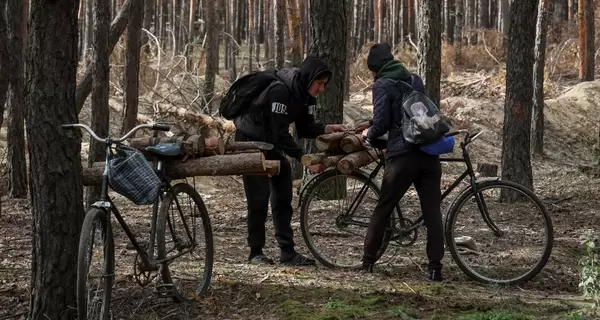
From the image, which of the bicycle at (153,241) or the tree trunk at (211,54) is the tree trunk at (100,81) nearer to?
the bicycle at (153,241)

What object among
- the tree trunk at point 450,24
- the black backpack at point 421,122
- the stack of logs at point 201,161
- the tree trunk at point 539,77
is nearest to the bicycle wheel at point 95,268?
the stack of logs at point 201,161

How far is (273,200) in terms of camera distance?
695 centimetres

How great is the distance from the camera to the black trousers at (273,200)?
22.5 feet

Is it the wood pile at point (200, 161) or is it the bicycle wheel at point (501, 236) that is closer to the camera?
the wood pile at point (200, 161)

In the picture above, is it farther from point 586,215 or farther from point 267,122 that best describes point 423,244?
point 586,215

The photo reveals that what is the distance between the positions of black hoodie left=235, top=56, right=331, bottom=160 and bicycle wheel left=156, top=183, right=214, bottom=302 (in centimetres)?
95

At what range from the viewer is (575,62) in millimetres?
25672

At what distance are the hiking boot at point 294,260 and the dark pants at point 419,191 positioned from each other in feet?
2.12

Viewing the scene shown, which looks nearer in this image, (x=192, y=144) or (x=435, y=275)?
(x=192, y=144)

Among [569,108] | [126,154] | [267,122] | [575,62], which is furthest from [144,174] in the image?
[575,62]

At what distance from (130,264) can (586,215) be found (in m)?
5.97

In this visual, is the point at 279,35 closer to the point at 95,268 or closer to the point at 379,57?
the point at 379,57

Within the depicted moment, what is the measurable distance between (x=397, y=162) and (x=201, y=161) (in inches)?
62.4

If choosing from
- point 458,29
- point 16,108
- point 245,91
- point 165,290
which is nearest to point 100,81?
point 16,108
